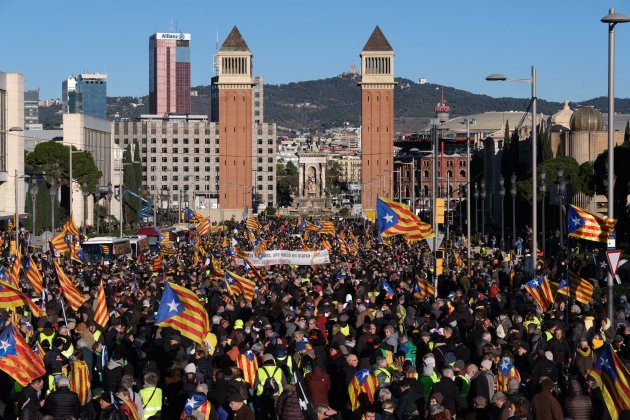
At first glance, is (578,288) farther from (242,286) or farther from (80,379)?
(80,379)

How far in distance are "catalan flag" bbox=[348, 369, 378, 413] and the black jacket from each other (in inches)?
118

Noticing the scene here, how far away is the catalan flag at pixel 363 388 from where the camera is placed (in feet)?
52.3

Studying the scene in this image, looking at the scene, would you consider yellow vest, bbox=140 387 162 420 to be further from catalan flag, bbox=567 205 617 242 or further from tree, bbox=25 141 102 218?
tree, bbox=25 141 102 218

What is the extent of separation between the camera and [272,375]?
55.0 ft

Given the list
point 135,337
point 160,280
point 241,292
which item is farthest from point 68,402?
point 160,280

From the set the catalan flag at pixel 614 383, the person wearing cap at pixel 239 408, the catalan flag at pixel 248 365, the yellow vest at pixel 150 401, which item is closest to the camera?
the catalan flag at pixel 614 383

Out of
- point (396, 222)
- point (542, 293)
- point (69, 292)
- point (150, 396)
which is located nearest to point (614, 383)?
point (150, 396)

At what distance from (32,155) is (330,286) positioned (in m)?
80.2

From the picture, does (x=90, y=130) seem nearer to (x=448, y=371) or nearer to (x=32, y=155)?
(x=32, y=155)

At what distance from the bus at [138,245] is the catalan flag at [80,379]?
4529 centimetres

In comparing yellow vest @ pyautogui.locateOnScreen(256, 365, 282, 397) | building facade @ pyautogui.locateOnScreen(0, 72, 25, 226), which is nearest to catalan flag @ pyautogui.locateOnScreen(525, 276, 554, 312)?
yellow vest @ pyautogui.locateOnScreen(256, 365, 282, 397)

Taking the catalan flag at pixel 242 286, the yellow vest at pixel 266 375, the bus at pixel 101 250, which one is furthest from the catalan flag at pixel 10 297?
the bus at pixel 101 250

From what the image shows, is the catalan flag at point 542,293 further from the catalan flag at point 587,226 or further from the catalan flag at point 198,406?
the catalan flag at point 198,406

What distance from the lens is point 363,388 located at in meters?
15.9
